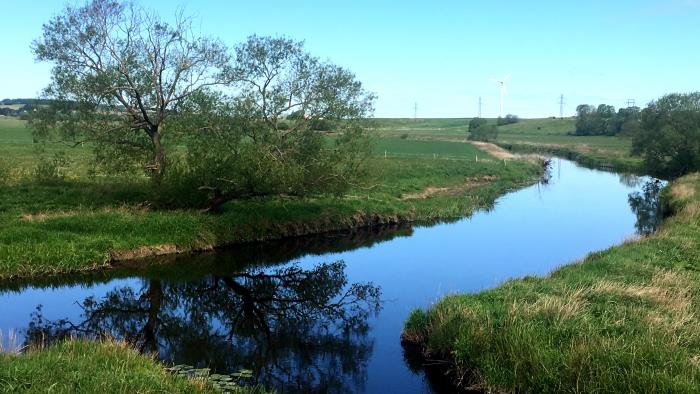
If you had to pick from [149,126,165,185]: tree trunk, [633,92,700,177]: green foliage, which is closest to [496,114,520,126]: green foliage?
[633,92,700,177]: green foliage

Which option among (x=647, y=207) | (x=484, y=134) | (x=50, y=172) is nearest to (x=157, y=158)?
(x=50, y=172)

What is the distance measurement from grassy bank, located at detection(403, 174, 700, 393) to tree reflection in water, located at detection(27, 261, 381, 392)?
1997mm

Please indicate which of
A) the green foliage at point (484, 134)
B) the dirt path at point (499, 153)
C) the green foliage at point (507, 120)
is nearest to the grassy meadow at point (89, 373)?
the dirt path at point (499, 153)

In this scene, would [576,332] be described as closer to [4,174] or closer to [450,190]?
[4,174]

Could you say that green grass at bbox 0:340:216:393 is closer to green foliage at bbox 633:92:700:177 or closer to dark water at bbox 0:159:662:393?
dark water at bbox 0:159:662:393

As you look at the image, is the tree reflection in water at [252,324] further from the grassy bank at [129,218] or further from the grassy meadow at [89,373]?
the grassy bank at [129,218]

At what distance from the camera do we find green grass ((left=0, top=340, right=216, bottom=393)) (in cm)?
712

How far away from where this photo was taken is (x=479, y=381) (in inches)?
392

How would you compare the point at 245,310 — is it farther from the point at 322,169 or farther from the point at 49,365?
the point at 322,169

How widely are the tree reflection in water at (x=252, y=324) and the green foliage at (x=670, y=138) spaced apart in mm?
46240

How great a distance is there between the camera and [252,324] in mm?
14242

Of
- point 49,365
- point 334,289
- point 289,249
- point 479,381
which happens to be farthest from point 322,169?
point 49,365

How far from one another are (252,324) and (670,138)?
168 ft

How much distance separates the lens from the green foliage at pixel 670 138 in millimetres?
52594
